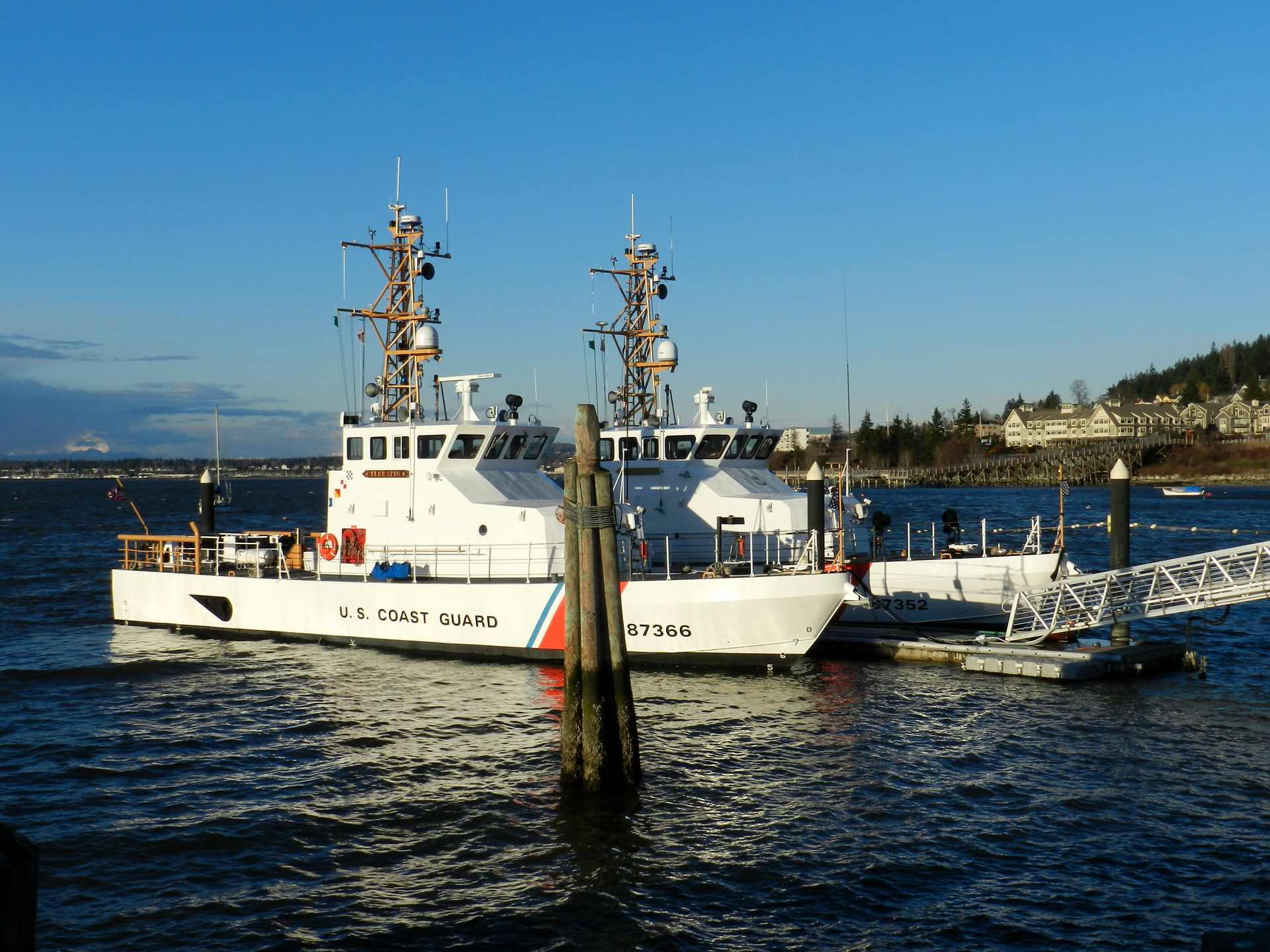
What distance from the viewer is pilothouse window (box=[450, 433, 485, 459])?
78.9 feet

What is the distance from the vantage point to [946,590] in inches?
999

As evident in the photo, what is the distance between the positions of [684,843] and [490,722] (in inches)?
239

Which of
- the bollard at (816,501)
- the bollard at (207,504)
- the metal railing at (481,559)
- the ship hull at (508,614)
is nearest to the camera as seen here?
the ship hull at (508,614)

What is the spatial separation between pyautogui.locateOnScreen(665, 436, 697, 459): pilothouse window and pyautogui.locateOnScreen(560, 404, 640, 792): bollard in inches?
626

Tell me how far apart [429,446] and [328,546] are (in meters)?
3.38

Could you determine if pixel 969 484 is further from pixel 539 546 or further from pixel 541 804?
pixel 541 804

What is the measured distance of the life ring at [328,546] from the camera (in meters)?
24.4

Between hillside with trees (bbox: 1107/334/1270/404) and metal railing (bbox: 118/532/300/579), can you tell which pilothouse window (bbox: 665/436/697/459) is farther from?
hillside with trees (bbox: 1107/334/1270/404)

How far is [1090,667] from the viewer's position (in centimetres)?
1986

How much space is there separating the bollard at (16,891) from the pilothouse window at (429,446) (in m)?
20.2

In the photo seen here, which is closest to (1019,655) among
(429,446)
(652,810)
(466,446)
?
(652,810)

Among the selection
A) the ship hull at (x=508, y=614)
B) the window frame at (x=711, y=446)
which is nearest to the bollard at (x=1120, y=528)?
the ship hull at (x=508, y=614)

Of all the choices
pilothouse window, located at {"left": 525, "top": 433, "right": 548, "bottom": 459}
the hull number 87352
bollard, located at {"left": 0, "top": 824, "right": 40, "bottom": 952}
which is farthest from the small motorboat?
bollard, located at {"left": 0, "top": 824, "right": 40, "bottom": 952}

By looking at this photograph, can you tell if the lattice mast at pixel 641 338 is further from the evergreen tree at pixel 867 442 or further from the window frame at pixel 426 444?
the evergreen tree at pixel 867 442
